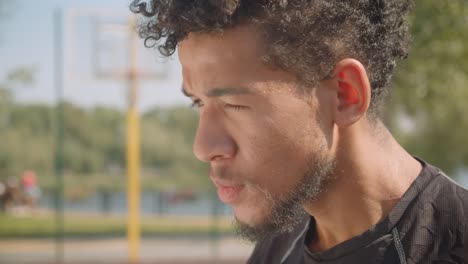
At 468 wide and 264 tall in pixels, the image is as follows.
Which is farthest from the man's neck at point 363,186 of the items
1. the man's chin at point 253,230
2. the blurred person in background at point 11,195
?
the blurred person in background at point 11,195

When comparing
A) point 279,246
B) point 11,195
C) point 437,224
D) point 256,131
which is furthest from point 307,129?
point 11,195

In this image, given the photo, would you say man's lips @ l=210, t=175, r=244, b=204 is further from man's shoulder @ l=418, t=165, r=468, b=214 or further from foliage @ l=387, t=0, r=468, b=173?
foliage @ l=387, t=0, r=468, b=173

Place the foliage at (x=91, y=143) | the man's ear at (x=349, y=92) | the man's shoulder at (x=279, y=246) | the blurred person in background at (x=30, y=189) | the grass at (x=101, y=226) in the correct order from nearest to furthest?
1. the man's ear at (x=349, y=92)
2. the man's shoulder at (x=279, y=246)
3. the foliage at (x=91, y=143)
4. the blurred person in background at (x=30, y=189)
5. the grass at (x=101, y=226)

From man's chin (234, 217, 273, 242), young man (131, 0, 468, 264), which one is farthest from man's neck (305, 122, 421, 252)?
man's chin (234, 217, 273, 242)

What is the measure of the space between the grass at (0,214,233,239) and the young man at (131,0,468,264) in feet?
41.2

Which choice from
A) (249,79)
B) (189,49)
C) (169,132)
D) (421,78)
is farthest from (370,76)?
(169,132)

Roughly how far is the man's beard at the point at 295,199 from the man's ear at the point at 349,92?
3.7 inches

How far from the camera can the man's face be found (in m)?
1.54

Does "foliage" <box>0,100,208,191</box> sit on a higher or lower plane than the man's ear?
lower

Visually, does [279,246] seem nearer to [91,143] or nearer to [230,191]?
[230,191]

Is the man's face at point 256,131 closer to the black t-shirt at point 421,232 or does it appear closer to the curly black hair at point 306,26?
the curly black hair at point 306,26

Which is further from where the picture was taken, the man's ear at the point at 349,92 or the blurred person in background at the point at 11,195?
the blurred person in background at the point at 11,195

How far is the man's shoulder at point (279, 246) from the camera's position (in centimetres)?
181

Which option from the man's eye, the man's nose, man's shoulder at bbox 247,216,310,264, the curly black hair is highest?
the curly black hair
